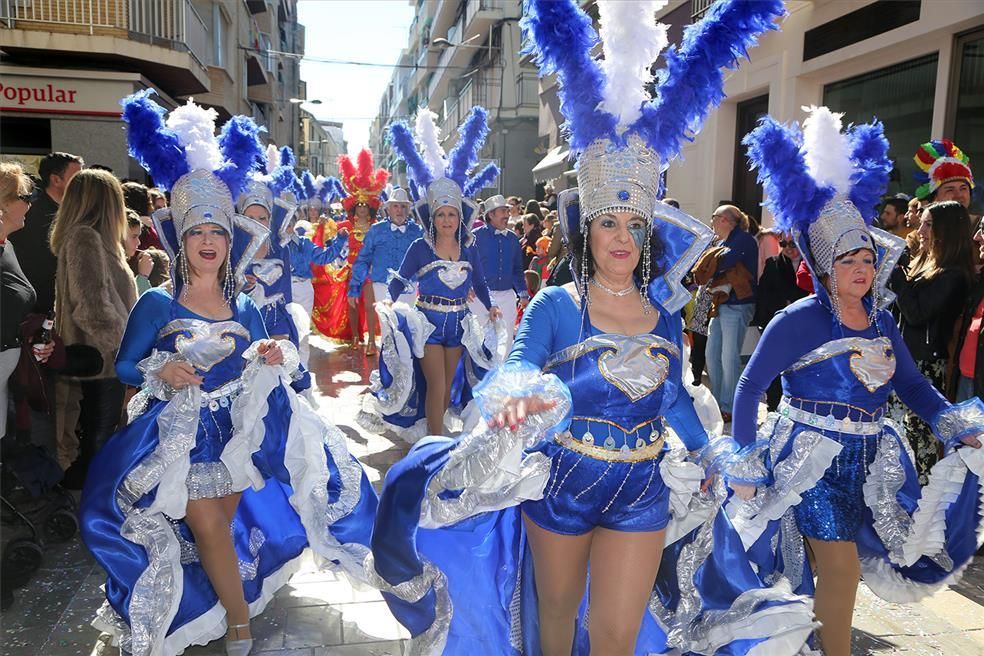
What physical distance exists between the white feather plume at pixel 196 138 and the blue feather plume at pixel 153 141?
4 cm

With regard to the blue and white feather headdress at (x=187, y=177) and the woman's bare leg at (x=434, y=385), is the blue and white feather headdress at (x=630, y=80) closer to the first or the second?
the blue and white feather headdress at (x=187, y=177)

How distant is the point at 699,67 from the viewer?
2.31 metres

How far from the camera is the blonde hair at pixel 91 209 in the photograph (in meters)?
4.44

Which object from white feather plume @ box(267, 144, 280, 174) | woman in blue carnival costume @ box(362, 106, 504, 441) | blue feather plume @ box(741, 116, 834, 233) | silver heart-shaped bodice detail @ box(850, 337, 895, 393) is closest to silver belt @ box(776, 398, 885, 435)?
silver heart-shaped bodice detail @ box(850, 337, 895, 393)

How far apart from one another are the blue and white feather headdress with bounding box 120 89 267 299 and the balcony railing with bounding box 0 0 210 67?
40.5ft

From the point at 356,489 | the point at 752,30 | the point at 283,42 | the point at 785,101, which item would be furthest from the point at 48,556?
the point at 283,42

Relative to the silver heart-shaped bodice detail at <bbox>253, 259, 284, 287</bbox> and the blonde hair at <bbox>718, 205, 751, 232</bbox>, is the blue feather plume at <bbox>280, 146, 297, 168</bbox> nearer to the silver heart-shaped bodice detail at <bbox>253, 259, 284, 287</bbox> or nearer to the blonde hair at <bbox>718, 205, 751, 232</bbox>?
the silver heart-shaped bodice detail at <bbox>253, 259, 284, 287</bbox>

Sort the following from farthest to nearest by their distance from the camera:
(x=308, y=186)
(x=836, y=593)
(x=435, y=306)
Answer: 1. (x=308, y=186)
2. (x=435, y=306)
3. (x=836, y=593)

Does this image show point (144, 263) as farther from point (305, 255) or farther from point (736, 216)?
point (736, 216)

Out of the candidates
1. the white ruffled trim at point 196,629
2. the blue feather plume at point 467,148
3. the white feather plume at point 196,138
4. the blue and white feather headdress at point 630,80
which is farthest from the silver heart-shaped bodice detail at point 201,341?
the blue feather plume at point 467,148

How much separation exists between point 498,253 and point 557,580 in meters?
6.43

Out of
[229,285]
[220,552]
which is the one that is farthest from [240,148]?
[220,552]

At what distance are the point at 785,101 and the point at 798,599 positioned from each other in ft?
30.9

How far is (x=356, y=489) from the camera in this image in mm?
3588
